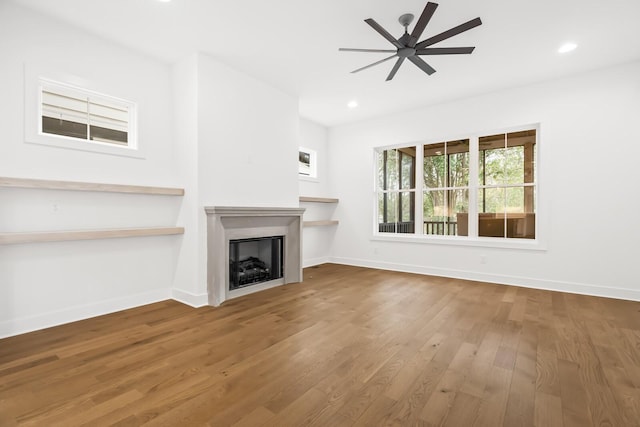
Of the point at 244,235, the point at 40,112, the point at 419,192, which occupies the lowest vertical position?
the point at 244,235

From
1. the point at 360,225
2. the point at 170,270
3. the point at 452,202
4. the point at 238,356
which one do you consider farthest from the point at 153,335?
the point at 452,202

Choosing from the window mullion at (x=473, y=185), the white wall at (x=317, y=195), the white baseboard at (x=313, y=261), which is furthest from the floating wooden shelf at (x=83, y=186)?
the window mullion at (x=473, y=185)

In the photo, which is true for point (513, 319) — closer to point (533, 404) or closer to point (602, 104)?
point (533, 404)

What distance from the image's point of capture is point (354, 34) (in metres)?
3.05

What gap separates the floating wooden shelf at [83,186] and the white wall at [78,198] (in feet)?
0.61

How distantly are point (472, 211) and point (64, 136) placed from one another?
536cm

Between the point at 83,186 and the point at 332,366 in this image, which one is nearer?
the point at 332,366

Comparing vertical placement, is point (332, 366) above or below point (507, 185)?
below

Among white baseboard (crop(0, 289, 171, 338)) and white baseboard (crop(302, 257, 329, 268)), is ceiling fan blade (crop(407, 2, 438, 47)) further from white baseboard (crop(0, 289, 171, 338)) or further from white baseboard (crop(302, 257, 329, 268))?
white baseboard (crop(302, 257, 329, 268))

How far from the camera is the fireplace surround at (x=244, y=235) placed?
3393mm

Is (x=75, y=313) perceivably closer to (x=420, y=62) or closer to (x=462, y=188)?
(x=420, y=62)

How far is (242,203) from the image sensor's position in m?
3.86

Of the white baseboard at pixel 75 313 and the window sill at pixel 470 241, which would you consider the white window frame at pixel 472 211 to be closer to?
the window sill at pixel 470 241

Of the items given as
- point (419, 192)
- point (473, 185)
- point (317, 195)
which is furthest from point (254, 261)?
point (473, 185)
